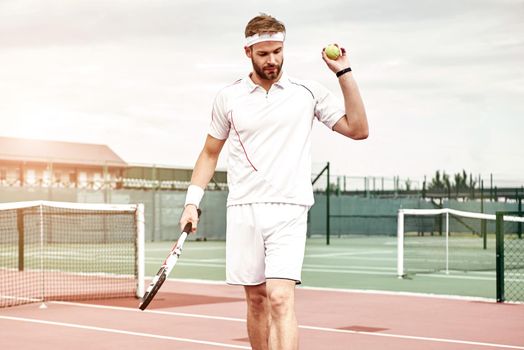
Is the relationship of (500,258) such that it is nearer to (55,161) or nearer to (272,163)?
(272,163)

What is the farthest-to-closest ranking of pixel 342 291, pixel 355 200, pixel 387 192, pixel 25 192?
pixel 387 192 < pixel 355 200 < pixel 25 192 < pixel 342 291

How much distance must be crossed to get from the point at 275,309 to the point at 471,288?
11220 mm

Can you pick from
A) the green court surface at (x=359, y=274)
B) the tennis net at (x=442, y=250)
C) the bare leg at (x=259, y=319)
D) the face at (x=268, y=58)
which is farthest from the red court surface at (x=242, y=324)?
the face at (x=268, y=58)

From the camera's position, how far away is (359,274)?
19.6 metres

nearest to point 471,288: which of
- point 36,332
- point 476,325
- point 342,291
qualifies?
point 342,291

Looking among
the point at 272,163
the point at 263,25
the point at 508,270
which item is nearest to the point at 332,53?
the point at 263,25

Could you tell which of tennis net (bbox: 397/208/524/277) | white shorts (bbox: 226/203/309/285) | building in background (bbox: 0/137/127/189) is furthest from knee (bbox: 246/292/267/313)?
building in background (bbox: 0/137/127/189)

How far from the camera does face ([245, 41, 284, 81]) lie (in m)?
5.53

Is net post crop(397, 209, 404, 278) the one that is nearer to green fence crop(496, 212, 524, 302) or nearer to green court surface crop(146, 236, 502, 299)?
green court surface crop(146, 236, 502, 299)

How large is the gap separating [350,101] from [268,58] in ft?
1.62

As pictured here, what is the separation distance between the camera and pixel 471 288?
53.2 feet

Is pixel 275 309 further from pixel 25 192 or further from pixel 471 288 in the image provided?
pixel 25 192

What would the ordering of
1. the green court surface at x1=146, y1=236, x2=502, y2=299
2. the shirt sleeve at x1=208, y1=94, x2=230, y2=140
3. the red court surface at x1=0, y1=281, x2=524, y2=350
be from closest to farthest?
the shirt sleeve at x1=208, y1=94, x2=230, y2=140
the red court surface at x1=0, y1=281, x2=524, y2=350
the green court surface at x1=146, y1=236, x2=502, y2=299

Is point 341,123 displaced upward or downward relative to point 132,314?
upward
